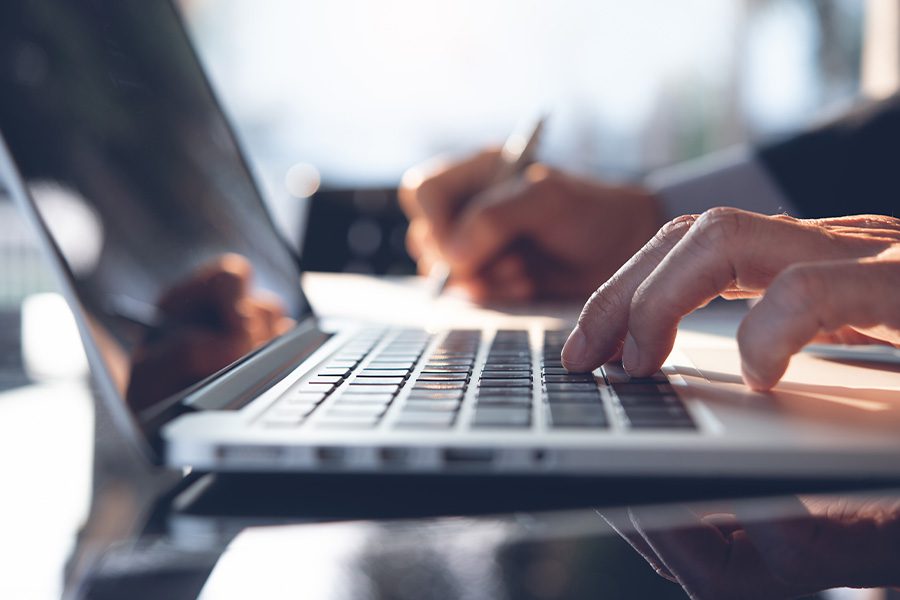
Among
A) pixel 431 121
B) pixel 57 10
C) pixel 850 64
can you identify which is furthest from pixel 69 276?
pixel 850 64

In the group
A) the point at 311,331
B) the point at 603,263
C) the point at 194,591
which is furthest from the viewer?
the point at 603,263

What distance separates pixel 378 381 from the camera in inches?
13.8

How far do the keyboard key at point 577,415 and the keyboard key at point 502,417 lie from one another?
0.4 inches

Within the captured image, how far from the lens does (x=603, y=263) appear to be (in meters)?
0.84

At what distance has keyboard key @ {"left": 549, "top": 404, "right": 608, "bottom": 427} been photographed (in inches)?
10.3

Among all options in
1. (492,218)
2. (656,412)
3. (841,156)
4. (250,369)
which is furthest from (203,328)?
(841,156)

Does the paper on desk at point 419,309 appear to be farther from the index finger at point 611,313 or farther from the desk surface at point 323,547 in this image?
the desk surface at point 323,547

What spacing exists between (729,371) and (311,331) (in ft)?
1.03

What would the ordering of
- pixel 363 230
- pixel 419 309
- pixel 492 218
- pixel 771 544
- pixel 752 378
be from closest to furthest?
1. pixel 771 544
2. pixel 752 378
3. pixel 419 309
4. pixel 492 218
5. pixel 363 230

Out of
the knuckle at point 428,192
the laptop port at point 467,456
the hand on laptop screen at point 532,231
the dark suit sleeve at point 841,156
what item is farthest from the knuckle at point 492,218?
the laptop port at point 467,456

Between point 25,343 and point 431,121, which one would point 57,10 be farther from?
point 431,121

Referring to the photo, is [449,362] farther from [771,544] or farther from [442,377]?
[771,544]

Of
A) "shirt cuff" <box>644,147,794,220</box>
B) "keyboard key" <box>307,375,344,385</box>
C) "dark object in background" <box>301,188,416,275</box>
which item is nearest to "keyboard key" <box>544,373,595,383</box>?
"keyboard key" <box>307,375,344,385</box>

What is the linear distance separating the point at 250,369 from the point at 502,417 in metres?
0.16
